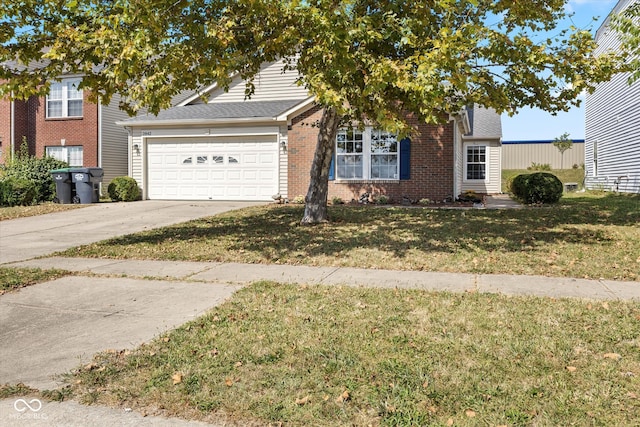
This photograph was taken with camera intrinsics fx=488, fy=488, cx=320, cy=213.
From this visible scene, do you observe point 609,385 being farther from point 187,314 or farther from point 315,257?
point 315,257

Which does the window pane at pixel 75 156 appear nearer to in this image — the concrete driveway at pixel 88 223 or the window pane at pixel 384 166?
the concrete driveway at pixel 88 223

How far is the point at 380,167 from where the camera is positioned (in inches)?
660

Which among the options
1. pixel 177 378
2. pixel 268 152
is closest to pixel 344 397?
pixel 177 378

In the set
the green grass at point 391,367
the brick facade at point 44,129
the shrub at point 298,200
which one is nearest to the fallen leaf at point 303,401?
the green grass at point 391,367

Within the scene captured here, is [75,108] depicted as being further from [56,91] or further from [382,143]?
[382,143]

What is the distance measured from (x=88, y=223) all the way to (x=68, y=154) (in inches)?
440

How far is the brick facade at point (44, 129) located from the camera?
21.8 m

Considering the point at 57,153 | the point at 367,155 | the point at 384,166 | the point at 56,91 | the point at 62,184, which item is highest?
the point at 56,91

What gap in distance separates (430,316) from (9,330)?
399cm

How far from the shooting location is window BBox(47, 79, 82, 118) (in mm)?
21938

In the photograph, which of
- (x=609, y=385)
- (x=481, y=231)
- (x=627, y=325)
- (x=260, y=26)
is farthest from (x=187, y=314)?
(x=481, y=231)

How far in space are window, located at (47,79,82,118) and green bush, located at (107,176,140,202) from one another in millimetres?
5686

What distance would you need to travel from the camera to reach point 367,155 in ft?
55.1

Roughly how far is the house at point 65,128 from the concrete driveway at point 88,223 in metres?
5.60
